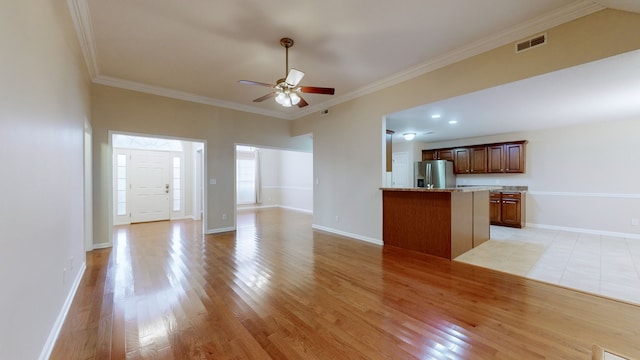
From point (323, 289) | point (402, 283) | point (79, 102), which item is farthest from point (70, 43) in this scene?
point (402, 283)

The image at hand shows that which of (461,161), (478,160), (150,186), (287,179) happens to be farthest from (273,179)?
(478,160)

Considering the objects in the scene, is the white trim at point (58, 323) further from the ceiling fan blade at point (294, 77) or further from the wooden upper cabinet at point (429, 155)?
the wooden upper cabinet at point (429, 155)

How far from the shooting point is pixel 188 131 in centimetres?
522

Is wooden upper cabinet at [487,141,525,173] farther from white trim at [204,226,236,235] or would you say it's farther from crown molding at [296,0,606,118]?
white trim at [204,226,236,235]

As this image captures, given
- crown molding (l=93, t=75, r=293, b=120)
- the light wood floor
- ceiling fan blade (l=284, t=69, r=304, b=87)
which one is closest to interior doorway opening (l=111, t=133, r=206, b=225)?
crown molding (l=93, t=75, r=293, b=120)

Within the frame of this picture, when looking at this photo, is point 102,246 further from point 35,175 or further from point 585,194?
point 585,194

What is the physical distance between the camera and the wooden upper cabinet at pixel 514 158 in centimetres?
617

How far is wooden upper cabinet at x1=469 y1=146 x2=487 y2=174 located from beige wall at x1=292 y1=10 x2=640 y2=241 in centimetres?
102

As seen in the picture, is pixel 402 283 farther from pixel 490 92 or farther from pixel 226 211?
pixel 226 211

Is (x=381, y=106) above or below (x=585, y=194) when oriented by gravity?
above

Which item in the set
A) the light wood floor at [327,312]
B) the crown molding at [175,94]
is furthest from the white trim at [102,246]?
the crown molding at [175,94]

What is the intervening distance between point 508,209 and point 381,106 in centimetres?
437

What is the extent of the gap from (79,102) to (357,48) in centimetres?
366

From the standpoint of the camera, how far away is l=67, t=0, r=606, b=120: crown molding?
253 centimetres
